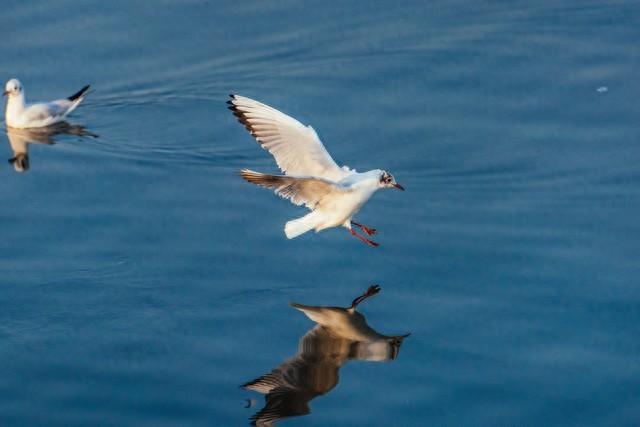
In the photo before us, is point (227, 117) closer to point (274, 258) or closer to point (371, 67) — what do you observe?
point (371, 67)

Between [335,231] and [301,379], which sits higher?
[335,231]

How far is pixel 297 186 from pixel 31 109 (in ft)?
14.5

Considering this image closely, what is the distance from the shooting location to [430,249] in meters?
9.52

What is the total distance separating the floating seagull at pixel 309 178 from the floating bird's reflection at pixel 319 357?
0.69 metres

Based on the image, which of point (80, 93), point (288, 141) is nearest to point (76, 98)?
point (80, 93)

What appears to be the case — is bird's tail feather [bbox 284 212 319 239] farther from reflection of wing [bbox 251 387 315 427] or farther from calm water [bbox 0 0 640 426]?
reflection of wing [bbox 251 387 315 427]

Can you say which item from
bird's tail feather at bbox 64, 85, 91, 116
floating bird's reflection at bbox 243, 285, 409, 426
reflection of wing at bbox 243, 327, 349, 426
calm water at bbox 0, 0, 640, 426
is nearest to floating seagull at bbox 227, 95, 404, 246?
calm water at bbox 0, 0, 640, 426

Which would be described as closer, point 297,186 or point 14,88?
point 297,186

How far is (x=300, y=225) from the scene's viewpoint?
30.0ft

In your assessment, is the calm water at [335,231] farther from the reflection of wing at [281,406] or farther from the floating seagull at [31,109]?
the floating seagull at [31,109]

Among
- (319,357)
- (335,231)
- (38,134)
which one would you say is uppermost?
(38,134)

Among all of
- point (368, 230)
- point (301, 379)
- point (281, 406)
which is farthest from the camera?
point (368, 230)

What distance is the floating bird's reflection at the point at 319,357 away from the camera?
7.66m

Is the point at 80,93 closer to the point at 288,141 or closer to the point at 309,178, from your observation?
the point at 288,141
